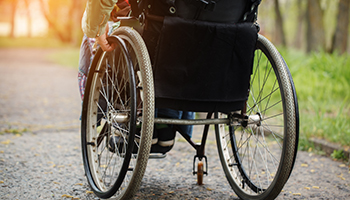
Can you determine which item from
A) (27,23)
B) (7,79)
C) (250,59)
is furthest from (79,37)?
(250,59)

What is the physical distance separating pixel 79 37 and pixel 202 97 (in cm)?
2831

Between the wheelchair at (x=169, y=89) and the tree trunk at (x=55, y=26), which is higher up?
the tree trunk at (x=55, y=26)

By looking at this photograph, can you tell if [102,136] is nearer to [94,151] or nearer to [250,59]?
[94,151]

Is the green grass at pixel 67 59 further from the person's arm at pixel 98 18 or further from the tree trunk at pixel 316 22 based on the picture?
the person's arm at pixel 98 18

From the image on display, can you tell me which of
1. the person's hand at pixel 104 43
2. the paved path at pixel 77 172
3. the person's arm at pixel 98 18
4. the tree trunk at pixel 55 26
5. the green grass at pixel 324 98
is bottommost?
the paved path at pixel 77 172

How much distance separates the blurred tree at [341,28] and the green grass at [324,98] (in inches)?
137

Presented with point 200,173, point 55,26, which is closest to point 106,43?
point 200,173

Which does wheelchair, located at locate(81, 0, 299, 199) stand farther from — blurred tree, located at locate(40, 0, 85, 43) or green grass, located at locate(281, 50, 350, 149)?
blurred tree, located at locate(40, 0, 85, 43)

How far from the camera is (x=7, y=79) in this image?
9562mm

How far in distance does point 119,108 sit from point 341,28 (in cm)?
905

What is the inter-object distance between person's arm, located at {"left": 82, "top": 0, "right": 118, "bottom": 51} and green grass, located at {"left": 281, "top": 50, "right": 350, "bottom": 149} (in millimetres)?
2467

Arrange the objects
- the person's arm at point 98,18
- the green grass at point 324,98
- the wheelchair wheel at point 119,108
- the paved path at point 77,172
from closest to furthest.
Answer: the wheelchair wheel at point 119,108
the person's arm at point 98,18
the paved path at point 77,172
the green grass at point 324,98

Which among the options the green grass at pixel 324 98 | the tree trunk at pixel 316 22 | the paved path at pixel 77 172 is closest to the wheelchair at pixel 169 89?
the paved path at pixel 77 172

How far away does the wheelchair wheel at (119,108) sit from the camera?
184 cm
